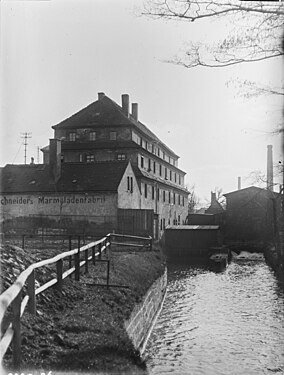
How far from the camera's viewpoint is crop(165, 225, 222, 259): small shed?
3344 cm

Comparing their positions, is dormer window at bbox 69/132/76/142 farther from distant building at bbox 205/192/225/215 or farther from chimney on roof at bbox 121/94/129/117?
distant building at bbox 205/192/225/215

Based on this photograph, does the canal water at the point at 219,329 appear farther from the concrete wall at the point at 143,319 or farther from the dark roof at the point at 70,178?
the dark roof at the point at 70,178

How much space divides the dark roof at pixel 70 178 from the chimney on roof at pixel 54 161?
295 mm

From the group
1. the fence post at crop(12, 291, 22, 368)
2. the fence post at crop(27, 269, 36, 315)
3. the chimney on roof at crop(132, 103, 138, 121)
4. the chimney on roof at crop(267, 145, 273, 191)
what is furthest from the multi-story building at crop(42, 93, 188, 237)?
the fence post at crop(12, 291, 22, 368)

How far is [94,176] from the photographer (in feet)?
95.1

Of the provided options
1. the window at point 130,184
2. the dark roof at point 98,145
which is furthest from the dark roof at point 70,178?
the dark roof at point 98,145

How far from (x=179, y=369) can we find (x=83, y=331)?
3809 mm

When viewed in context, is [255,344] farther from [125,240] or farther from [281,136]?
[125,240]

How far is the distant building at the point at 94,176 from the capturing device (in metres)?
27.7

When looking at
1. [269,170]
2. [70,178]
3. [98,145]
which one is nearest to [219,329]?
[269,170]

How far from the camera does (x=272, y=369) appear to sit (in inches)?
371

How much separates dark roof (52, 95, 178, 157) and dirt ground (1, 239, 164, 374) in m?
30.1

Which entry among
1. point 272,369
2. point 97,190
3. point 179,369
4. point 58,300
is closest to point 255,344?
point 272,369

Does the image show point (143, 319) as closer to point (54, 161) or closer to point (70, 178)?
point (70, 178)
